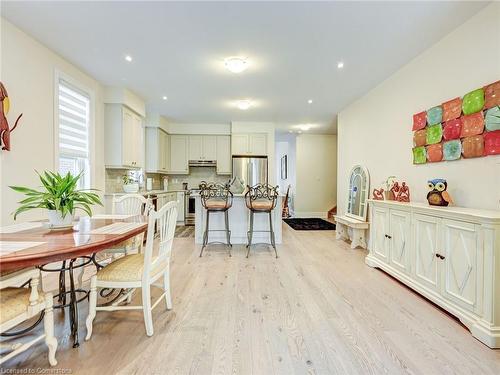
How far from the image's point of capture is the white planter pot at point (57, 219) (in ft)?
6.40

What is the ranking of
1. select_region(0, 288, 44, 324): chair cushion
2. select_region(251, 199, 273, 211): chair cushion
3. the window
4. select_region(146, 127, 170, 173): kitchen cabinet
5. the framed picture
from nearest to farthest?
1. select_region(0, 288, 44, 324): chair cushion
2. the window
3. select_region(251, 199, 273, 211): chair cushion
4. select_region(146, 127, 170, 173): kitchen cabinet
5. the framed picture

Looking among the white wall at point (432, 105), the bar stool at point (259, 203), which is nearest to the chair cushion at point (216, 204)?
the bar stool at point (259, 203)

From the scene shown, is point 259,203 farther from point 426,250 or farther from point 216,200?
point 426,250

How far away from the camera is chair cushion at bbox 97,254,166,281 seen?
185 cm

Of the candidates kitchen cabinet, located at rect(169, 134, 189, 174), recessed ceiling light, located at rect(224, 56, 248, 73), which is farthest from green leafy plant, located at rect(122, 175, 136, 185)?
recessed ceiling light, located at rect(224, 56, 248, 73)

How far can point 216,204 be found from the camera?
403 centimetres

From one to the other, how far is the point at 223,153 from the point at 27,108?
14.7ft

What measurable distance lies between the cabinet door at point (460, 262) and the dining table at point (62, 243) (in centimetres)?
255

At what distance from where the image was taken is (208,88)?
4.24 meters

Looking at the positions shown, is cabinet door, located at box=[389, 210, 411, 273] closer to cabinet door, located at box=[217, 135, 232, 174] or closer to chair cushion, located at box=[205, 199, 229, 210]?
chair cushion, located at box=[205, 199, 229, 210]

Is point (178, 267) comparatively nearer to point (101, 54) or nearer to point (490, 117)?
point (101, 54)

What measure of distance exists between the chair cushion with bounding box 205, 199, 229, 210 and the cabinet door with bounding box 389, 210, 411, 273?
2.30 meters

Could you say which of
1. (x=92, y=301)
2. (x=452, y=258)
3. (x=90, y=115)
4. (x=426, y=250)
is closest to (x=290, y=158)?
(x=90, y=115)

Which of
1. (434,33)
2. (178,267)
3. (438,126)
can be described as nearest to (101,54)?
(178,267)
